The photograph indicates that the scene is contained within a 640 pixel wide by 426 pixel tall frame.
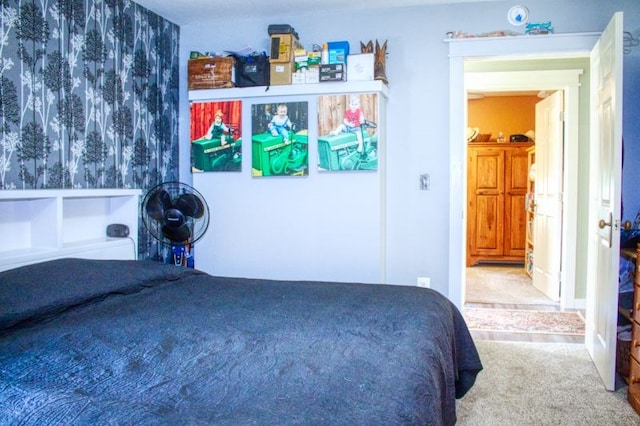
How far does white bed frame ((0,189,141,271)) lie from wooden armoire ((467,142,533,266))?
4872 mm

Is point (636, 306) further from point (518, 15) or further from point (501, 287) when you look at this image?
point (501, 287)

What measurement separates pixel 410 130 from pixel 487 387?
1725mm

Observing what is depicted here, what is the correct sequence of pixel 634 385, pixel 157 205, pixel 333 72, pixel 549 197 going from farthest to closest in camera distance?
pixel 549 197 < pixel 333 72 < pixel 157 205 < pixel 634 385

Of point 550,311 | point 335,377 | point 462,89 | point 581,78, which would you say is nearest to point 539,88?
point 581,78

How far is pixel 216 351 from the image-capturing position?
1.36 metres

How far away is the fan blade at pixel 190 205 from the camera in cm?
304

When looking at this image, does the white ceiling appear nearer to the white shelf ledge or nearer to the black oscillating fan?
the white shelf ledge

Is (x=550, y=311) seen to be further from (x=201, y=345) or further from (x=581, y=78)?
(x=201, y=345)

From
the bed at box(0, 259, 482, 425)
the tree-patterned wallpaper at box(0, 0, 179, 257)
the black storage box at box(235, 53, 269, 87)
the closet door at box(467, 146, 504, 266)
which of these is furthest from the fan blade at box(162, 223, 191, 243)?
the closet door at box(467, 146, 504, 266)

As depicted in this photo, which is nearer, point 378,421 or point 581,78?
point 378,421

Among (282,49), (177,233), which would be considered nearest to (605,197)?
(282,49)

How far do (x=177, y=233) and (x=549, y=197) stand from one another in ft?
11.7

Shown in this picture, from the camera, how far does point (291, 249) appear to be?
3.33 m

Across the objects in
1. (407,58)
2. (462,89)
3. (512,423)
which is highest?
(407,58)
